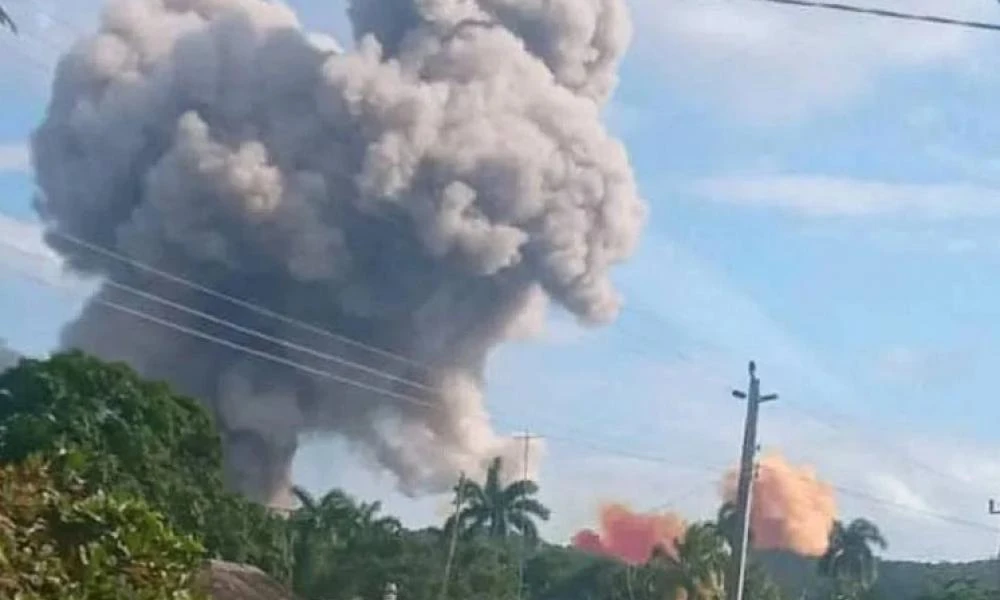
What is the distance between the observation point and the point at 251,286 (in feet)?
213

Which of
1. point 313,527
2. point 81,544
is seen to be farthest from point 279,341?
point 81,544

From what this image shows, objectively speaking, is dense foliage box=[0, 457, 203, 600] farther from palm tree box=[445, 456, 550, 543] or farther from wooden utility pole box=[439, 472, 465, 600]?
palm tree box=[445, 456, 550, 543]

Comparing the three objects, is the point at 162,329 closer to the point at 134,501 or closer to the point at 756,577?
the point at 756,577

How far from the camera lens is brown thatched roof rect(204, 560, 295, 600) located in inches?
1291

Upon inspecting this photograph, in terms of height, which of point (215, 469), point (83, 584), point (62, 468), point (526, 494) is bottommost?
point (83, 584)

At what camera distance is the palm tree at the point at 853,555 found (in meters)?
89.2

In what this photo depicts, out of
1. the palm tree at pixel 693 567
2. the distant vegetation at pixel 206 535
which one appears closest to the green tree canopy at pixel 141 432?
the distant vegetation at pixel 206 535

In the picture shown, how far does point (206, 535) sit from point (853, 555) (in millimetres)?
50991

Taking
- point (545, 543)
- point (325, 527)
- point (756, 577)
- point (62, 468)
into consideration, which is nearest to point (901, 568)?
point (545, 543)

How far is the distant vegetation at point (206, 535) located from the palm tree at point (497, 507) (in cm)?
6

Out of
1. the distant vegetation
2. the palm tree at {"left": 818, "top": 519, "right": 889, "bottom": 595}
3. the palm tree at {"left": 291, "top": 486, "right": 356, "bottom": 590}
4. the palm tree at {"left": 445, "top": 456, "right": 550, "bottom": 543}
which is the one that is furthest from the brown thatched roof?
the palm tree at {"left": 818, "top": 519, "right": 889, "bottom": 595}

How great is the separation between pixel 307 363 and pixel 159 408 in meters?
20.5

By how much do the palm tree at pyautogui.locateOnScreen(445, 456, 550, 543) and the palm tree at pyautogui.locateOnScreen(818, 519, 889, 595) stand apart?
15.5 metres

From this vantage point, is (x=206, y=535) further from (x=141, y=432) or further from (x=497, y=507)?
(x=497, y=507)
